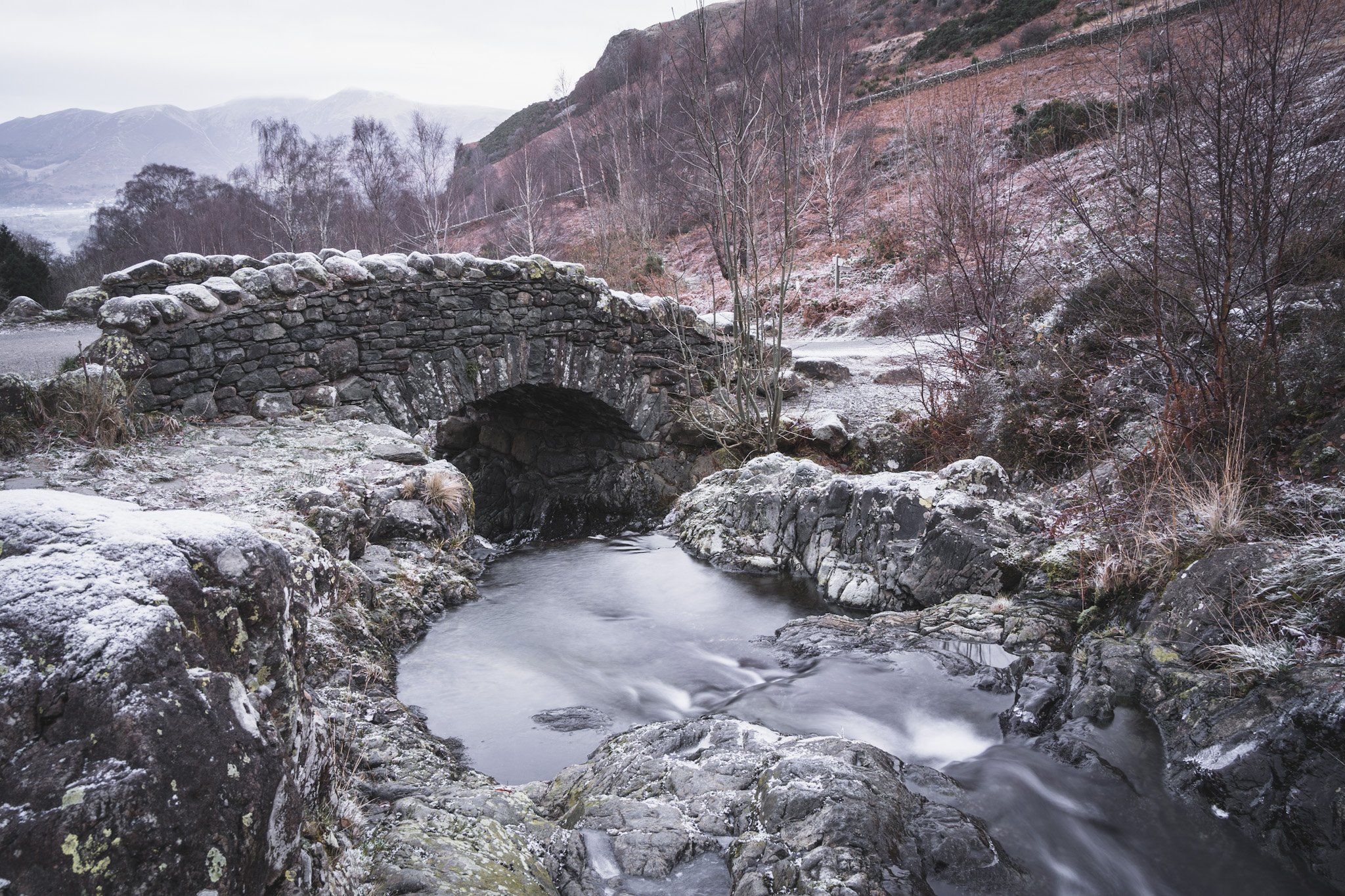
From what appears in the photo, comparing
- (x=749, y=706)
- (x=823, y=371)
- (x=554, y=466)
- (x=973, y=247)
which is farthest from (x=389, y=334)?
(x=973, y=247)

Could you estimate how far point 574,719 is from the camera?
16.0 ft

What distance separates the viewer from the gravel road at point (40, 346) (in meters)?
7.68

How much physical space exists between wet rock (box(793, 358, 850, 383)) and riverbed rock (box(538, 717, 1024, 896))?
916 cm

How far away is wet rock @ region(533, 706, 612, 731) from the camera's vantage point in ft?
15.7

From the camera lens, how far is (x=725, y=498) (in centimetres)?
855

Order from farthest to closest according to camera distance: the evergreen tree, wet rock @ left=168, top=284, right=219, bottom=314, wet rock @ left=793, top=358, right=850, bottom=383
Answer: the evergreen tree
wet rock @ left=793, top=358, right=850, bottom=383
wet rock @ left=168, top=284, right=219, bottom=314

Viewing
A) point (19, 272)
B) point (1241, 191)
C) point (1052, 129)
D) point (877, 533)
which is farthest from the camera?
point (19, 272)

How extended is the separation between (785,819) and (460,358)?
7382 mm

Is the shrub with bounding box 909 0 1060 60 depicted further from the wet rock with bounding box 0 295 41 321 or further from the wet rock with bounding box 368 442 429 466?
the wet rock with bounding box 0 295 41 321

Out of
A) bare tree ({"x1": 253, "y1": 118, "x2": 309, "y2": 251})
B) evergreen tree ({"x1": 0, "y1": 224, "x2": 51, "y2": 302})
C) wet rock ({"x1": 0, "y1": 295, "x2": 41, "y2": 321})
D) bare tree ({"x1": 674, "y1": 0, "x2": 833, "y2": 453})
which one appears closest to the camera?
bare tree ({"x1": 674, "y1": 0, "x2": 833, "y2": 453})

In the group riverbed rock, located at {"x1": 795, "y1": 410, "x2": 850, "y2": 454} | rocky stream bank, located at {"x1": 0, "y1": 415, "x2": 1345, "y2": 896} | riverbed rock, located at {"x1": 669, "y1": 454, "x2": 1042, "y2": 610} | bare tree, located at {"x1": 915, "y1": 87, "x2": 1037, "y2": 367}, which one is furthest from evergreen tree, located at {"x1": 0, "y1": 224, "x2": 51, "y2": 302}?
bare tree, located at {"x1": 915, "y1": 87, "x2": 1037, "y2": 367}

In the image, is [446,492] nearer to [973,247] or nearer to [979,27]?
[973,247]

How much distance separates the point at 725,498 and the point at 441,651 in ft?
12.8

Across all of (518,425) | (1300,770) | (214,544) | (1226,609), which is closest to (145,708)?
(214,544)
